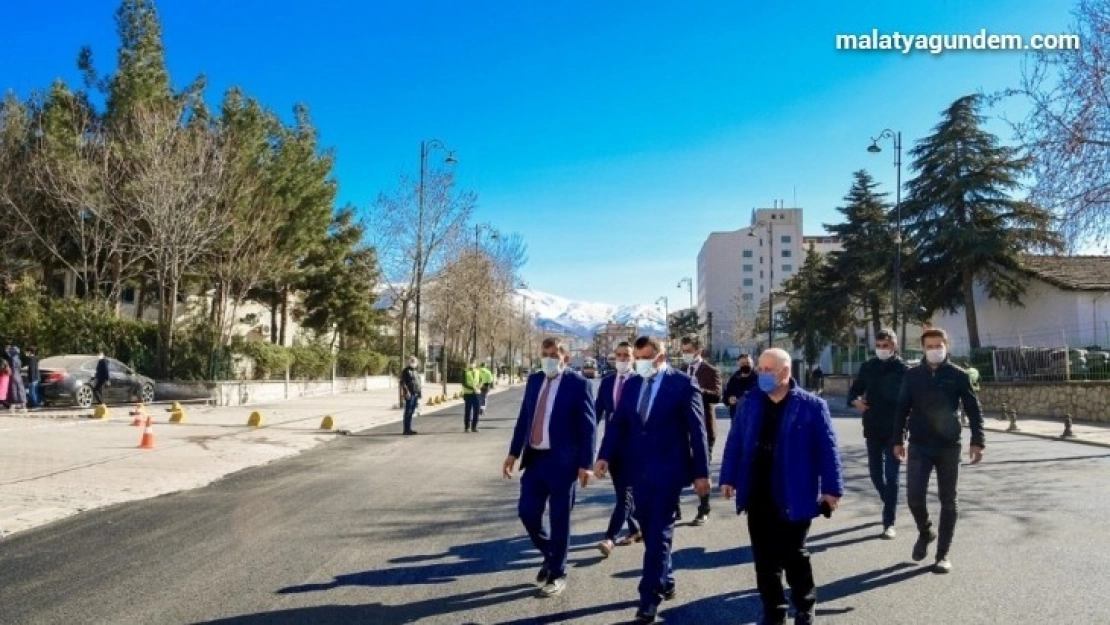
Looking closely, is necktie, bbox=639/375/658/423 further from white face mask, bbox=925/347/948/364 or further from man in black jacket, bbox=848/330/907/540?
man in black jacket, bbox=848/330/907/540

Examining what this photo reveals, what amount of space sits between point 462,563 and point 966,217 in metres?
35.7

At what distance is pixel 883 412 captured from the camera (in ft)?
25.2

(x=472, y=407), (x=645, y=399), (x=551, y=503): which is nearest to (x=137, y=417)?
(x=472, y=407)

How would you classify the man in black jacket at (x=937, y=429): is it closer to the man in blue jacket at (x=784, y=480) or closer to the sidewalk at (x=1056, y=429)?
the man in blue jacket at (x=784, y=480)

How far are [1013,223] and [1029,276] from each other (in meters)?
2.44

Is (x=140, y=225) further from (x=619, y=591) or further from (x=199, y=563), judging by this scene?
(x=619, y=591)

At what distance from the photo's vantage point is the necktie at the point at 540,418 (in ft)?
19.4

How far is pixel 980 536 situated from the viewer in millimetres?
7488

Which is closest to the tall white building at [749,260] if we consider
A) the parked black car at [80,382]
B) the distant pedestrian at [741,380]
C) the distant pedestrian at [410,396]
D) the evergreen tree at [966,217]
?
the evergreen tree at [966,217]

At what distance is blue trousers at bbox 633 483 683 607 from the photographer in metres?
4.90

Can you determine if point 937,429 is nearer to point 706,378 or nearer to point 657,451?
point 657,451

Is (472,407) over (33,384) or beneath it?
beneath

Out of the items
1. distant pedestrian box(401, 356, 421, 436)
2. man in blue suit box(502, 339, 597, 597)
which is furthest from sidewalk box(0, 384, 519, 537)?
man in blue suit box(502, 339, 597, 597)

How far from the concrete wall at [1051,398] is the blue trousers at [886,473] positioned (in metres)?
18.5
